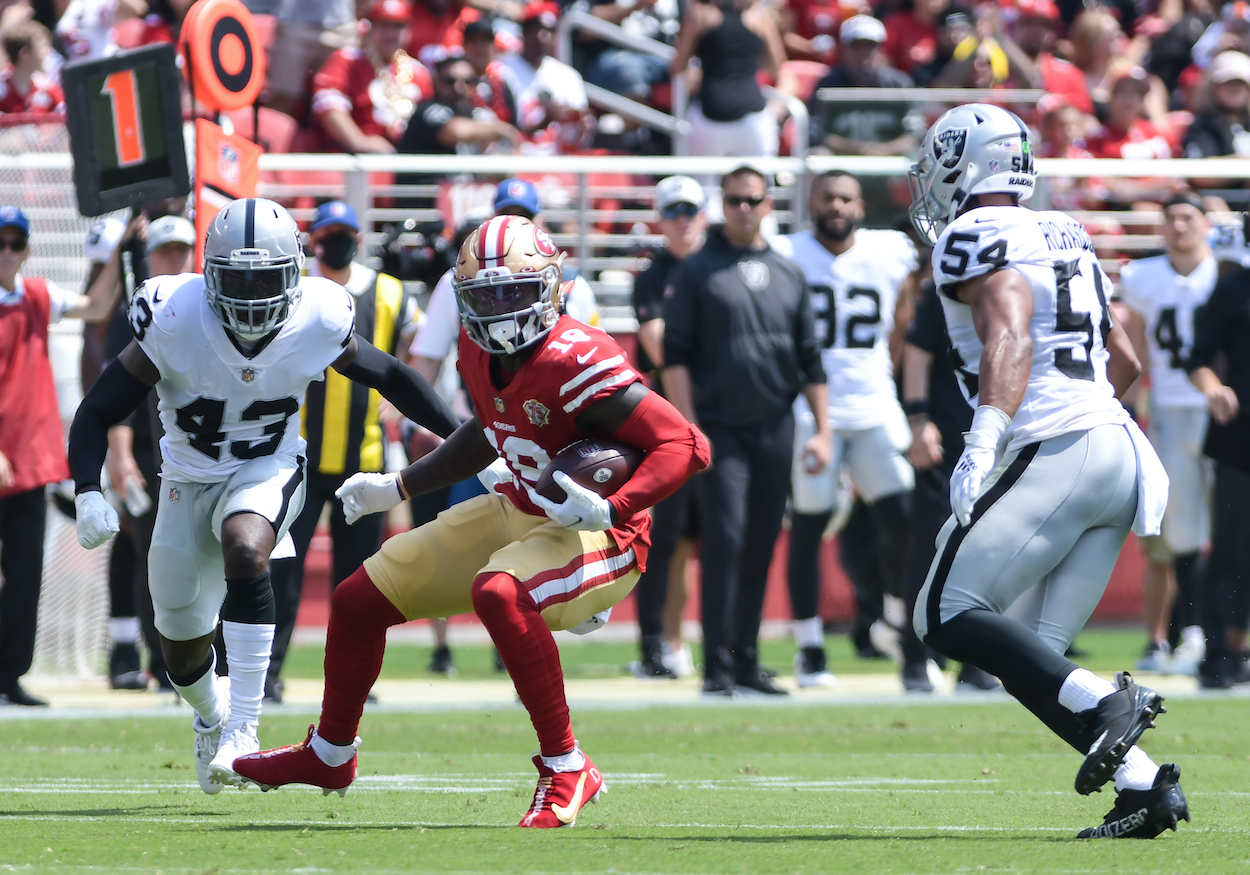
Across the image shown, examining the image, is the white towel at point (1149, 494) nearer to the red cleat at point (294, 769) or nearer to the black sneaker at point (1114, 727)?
the black sneaker at point (1114, 727)

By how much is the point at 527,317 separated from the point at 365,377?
995 millimetres

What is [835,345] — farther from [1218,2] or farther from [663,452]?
[1218,2]

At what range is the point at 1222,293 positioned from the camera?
353 inches

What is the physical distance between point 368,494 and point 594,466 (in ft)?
2.67

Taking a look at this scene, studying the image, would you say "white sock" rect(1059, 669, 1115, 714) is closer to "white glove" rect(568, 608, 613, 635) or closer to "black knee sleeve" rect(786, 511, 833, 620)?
"white glove" rect(568, 608, 613, 635)

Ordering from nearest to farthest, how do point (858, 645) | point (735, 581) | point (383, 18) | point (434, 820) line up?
point (434, 820), point (735, 581), point (858, 645), point (383, 18)

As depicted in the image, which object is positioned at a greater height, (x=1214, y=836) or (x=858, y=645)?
(x=1214, y=836)

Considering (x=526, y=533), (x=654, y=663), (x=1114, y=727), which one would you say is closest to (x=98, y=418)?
(x=526, y=533)

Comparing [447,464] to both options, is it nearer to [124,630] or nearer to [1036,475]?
[1036,475]

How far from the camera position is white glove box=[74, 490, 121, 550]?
523 cm

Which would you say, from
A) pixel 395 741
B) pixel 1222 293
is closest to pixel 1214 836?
pixel 395 741

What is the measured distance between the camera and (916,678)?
885 centimetres

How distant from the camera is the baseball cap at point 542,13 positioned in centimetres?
1359

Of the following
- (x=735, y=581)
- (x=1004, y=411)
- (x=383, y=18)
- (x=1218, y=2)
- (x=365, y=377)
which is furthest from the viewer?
(x=1218, y=2)
